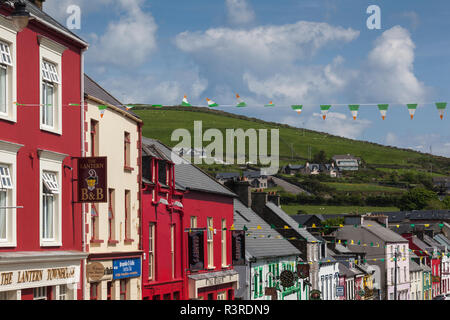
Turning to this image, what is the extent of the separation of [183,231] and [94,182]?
13496 mm

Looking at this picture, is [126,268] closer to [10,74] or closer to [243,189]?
[10,74]

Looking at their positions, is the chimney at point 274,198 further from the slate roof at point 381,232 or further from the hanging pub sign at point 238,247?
the slate roof at point 381,232

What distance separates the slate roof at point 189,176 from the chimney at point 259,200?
51.7 feet

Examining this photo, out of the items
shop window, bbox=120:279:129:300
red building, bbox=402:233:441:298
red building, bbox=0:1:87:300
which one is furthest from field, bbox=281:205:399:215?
red building, bbox=0:1:87:300

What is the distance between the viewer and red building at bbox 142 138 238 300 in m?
33.8

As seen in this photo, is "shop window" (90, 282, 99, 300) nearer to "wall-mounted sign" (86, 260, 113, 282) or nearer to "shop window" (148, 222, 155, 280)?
"wall-mounted sign" (86, 260, 113, 282)

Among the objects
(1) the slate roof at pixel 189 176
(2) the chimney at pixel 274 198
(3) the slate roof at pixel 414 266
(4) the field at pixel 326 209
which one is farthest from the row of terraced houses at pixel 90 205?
(4) the field at pixel 326 209

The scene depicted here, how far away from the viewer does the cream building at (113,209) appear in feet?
87.1

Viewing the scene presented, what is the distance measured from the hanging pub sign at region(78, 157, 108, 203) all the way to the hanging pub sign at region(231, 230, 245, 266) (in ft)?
67.8

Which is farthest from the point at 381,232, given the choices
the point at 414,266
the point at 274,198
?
the point at 274,198

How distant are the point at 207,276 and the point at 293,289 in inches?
751

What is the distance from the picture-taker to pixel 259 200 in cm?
6197
